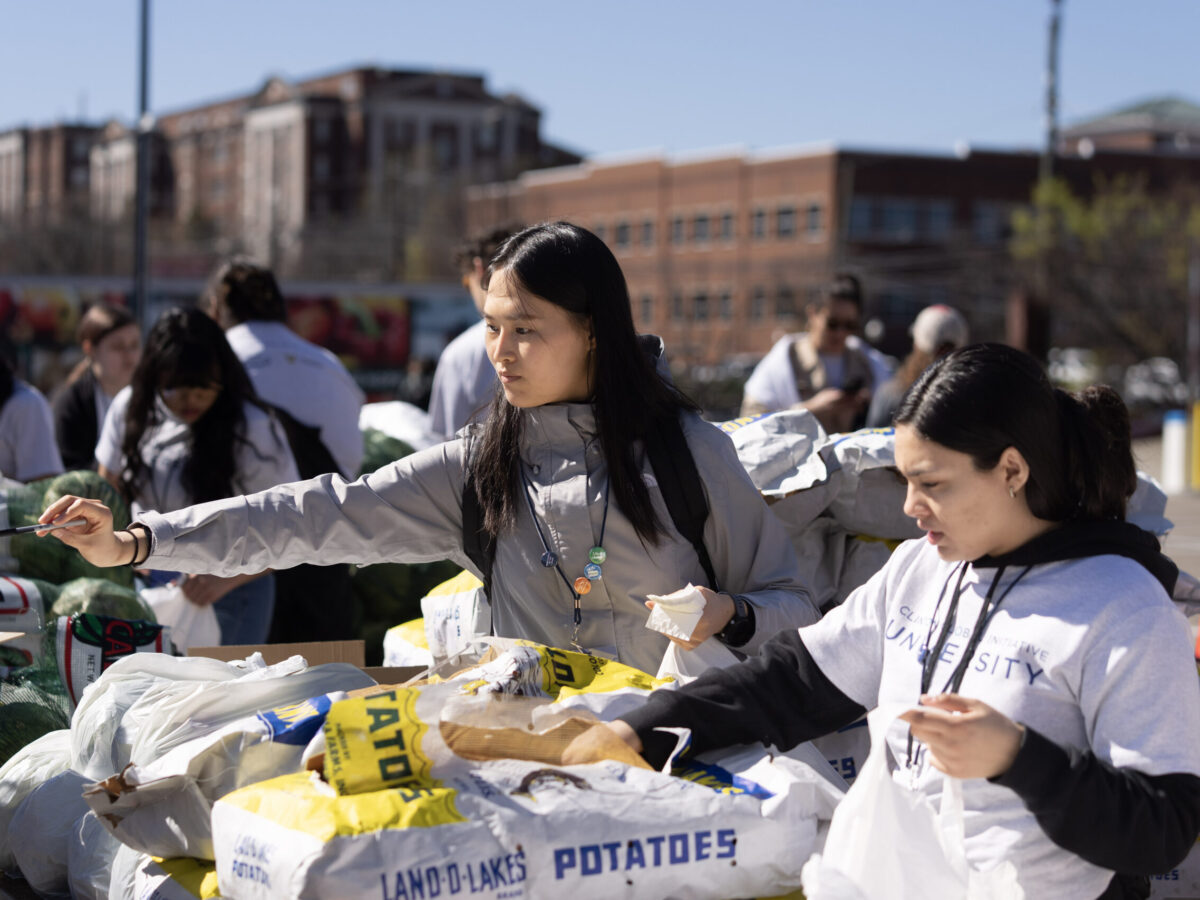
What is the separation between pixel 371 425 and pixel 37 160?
9941 cm

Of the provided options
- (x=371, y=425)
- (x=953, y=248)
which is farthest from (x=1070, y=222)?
(x=371, y=425)

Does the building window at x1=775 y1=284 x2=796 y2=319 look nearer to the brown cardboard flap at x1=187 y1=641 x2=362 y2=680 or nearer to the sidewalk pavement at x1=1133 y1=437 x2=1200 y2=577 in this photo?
the sidewalk pavement at x1=1133 y1=437 x2=1200 y2=577

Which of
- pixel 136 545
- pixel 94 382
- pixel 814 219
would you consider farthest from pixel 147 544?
pixel 814 219

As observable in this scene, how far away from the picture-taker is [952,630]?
225cm

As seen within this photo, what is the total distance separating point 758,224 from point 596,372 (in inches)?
2366

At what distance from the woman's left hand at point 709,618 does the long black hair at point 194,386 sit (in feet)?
8.76

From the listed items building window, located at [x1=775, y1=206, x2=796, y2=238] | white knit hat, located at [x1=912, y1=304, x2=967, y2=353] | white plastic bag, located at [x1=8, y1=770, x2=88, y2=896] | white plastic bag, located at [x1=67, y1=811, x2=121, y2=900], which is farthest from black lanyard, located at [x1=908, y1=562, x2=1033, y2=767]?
building window, located at [x1=775, y1=206, x2=796, y2=238]

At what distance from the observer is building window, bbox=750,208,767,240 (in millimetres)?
61562

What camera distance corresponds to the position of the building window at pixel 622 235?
6756cm

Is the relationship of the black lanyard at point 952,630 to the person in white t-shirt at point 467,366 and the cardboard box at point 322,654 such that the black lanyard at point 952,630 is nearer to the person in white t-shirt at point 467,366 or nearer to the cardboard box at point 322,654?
the cardboard box at point 322,654

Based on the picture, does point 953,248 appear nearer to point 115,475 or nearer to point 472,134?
point 472,134

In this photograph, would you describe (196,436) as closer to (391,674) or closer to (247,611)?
(247,611)

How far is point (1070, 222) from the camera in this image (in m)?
38.1

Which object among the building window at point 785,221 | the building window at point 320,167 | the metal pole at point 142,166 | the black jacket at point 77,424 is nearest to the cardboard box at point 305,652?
the black jacket at point 77,424
